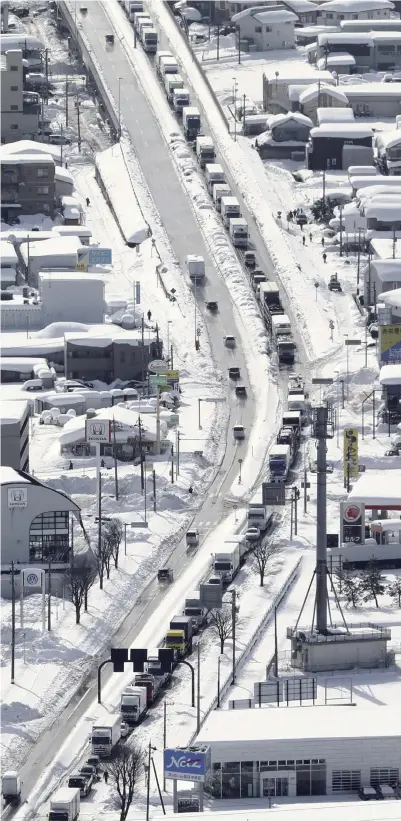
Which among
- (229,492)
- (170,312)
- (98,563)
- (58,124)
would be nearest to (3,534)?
(98,563)

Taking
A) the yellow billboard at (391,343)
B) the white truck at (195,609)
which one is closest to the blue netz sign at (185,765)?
the white truck at (195,609)

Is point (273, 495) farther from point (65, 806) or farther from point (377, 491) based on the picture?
point (65, 806)

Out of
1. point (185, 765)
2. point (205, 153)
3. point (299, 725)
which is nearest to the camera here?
point (185, 765)

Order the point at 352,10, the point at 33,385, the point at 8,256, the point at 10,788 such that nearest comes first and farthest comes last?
the point at 10,788 < the point at 33,385 < the point at 8,256 < the point at 352,10

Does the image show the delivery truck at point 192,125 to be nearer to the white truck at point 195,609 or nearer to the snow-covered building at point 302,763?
the white truck at point 195,609

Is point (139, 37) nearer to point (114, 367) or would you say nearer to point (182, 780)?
point (114, 367)

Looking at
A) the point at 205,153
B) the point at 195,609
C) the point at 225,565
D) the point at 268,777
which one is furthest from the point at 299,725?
the point at 205,153
